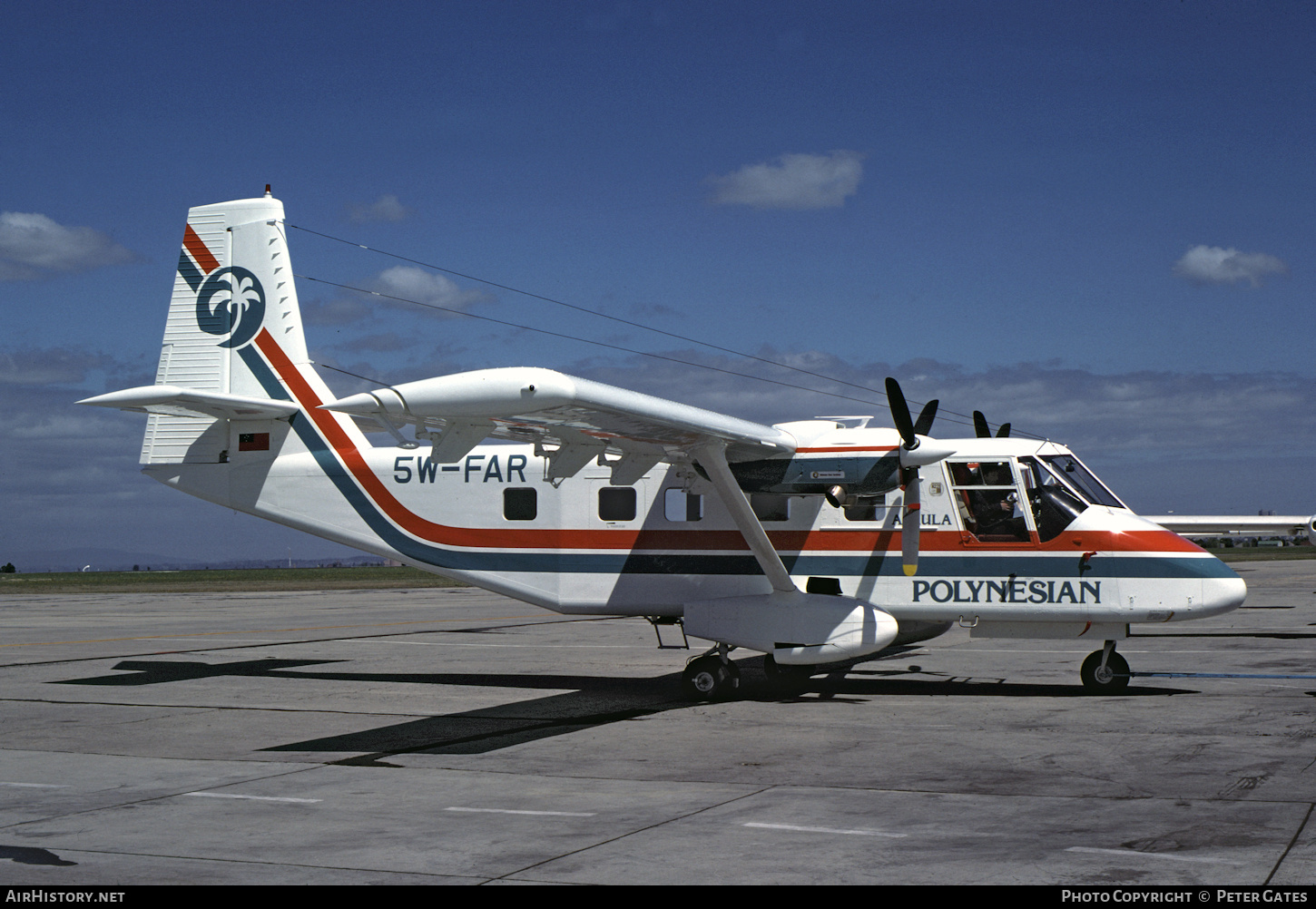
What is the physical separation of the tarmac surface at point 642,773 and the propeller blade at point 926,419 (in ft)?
11.9

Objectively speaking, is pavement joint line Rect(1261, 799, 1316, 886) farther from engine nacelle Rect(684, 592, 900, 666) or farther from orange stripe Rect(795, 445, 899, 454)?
orange stripe Rect(795, 445, 899, 454)

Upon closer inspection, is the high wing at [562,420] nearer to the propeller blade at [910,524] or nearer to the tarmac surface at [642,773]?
the propeller blade at [910,524]

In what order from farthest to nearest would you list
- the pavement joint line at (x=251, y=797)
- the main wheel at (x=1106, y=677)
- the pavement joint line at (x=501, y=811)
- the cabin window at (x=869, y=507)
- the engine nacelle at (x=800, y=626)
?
the cabin window at (x=869, y=507)
the main wheel at (x=1106, y=677)
the engine nacelle at (x=800, y=626)
the pavement joint line at (x=251, y=797)
the pavement joint line at (x=501, y=811)

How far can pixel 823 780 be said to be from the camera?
382 inches

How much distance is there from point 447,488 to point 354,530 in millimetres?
1694

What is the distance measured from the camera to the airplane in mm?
14078

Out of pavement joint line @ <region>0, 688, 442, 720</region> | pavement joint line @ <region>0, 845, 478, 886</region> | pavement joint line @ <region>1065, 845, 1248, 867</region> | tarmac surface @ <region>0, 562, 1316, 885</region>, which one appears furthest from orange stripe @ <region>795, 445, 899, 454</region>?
pavement joint line @ <region>0, 845, 478, 886</region>

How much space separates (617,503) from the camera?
1641 centimetres

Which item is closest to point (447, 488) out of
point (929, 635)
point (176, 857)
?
point (929, 635)

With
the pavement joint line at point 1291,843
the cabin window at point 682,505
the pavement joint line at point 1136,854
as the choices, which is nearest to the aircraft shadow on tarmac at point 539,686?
the cabin window at point 682,505

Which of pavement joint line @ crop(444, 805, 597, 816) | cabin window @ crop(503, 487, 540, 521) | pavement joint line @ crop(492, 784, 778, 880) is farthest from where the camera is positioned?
cabin window @ crop(503, 487, 540, 521)

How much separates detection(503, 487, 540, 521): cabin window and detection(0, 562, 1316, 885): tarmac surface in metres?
2.54

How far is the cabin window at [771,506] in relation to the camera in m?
15.7
